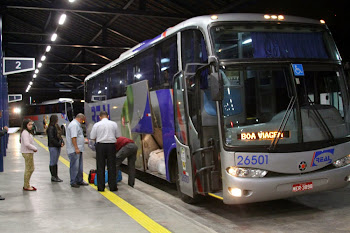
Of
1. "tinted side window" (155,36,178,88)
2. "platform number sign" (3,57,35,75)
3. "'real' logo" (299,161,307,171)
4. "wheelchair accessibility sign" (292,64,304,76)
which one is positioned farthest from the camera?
"platform number sign" (3,57,35,75)

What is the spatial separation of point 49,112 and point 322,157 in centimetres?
3593

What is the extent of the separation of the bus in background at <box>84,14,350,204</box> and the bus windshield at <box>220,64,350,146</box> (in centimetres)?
2

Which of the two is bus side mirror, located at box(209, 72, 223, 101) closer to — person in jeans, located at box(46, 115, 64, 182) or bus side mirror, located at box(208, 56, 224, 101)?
bus side mirror, located at box(208, 56, 224, 101)

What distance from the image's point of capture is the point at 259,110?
6816 millimetres

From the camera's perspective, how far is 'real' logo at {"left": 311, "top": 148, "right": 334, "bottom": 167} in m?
6.78

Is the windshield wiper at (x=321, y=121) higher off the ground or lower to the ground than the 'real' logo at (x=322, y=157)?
higher

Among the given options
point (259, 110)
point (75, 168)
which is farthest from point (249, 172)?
point (75, 168)

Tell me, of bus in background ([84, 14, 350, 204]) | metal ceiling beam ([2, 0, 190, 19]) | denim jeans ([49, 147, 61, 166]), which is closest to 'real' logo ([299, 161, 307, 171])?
bus in background ([84, 14, 350, 204])

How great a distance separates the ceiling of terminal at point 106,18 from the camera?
13.8 m

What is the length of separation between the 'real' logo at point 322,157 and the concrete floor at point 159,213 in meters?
0.90

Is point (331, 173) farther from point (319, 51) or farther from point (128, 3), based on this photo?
point (128, 3)

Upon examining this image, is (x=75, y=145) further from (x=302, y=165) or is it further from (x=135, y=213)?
(x=302, y=165)

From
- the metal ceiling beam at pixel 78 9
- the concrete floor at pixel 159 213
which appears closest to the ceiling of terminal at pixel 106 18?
the metal ceiling beam at pixel 78 9

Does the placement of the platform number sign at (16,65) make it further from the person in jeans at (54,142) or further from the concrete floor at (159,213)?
the concrete floor at (159,213)
